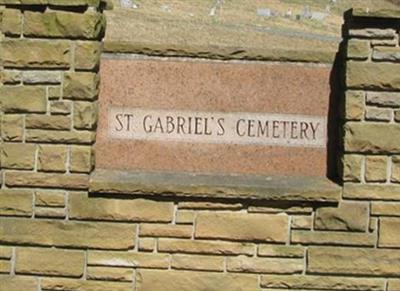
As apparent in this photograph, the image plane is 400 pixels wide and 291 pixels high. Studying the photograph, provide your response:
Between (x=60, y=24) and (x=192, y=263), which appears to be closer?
(x=60, y=24)

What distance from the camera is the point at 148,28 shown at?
531 inches

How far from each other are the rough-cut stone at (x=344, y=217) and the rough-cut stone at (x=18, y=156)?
78.9 inches

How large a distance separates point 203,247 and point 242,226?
307mm

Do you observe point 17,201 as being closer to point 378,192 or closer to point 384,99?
point 378,192

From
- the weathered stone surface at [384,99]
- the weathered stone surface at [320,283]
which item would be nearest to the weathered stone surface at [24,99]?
the weathered stone surface at [320,283]

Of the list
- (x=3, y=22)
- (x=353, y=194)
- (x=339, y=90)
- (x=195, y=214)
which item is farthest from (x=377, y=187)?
(x=3, y=22)

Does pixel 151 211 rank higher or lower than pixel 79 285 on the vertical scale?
higher

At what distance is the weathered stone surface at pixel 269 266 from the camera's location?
4914mm

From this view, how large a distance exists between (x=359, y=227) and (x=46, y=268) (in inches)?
85.9

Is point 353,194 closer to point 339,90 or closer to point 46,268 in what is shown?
point 339,90

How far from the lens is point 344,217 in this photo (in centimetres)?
488

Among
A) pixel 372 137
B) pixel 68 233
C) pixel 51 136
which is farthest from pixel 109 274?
pixel 372 137

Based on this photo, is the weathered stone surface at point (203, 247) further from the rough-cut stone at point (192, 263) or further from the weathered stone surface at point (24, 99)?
the weathered stone surface at point (24, 99)

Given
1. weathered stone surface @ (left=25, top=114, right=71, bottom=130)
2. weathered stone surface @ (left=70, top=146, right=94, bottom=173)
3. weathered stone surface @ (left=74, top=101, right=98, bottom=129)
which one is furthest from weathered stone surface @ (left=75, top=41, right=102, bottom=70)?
weathered stone surface @ (left=70, top=146, right=94, bottom=173)
